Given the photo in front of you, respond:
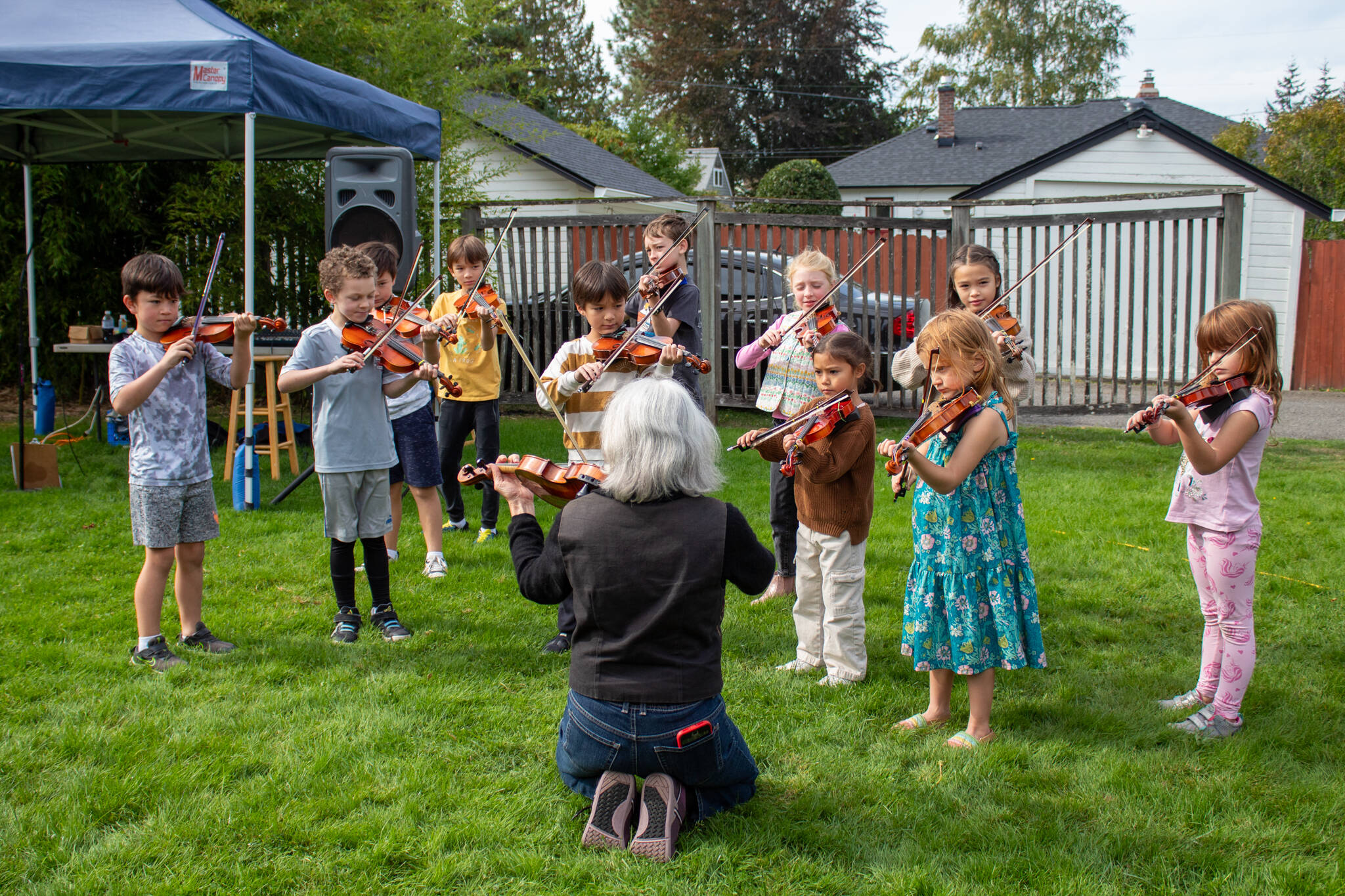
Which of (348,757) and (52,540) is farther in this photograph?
(52,540)

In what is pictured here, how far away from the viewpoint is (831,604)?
3.53 metres

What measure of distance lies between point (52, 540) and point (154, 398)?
2.26m

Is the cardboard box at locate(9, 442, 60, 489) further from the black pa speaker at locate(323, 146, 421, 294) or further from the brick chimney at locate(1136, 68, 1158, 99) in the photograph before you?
the brick chimney at locate(1136, 68, 1158, 99)

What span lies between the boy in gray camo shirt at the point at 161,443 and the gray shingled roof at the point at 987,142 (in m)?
17.6

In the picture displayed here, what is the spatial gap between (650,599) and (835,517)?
4.24 feet

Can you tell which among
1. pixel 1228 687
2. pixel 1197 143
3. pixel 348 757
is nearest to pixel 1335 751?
pixel 1228 687

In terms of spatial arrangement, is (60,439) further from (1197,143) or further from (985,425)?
(1197,143)

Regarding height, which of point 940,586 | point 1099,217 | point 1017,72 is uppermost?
point 1017,72

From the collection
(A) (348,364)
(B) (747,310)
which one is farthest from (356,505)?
(B) (747,310)

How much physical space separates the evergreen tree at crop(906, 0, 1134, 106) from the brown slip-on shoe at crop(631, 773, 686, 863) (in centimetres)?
3354

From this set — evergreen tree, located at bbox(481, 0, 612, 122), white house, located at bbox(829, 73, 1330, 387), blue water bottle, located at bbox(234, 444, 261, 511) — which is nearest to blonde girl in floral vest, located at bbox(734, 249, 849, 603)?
blue water bottle, located at bbox(234, 444, 261, 511)

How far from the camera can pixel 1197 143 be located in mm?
15375

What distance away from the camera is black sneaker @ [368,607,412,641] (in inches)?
156

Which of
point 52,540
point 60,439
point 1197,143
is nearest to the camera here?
point 52,540
